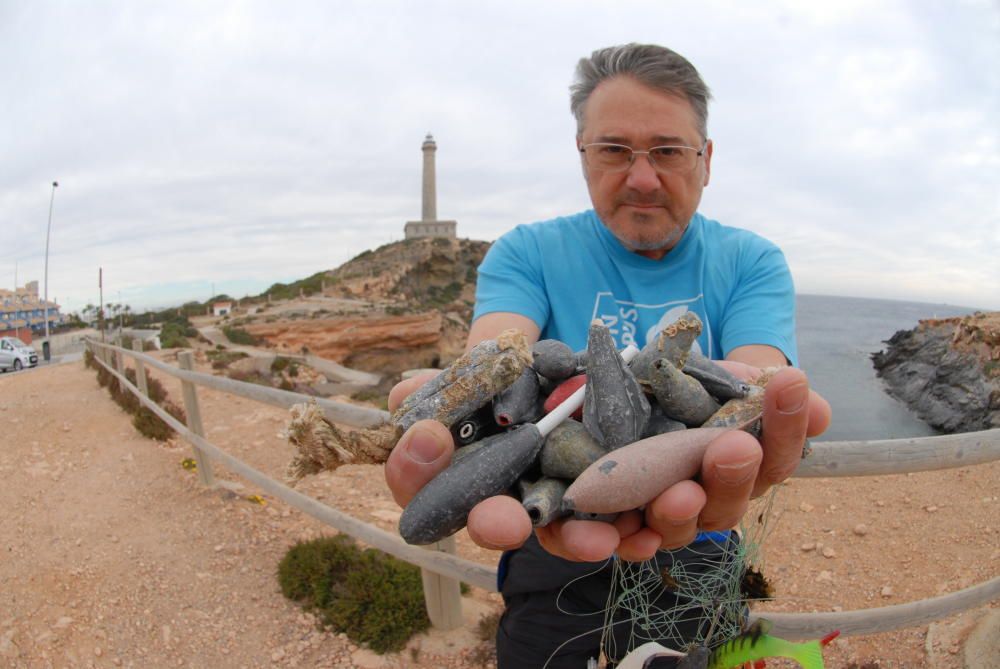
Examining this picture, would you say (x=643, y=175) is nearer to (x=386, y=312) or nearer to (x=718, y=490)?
(x=718, y=490)

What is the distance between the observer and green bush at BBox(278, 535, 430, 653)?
142 inches

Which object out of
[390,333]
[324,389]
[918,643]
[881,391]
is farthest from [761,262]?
[390,333]

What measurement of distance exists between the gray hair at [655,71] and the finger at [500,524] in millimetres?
1357

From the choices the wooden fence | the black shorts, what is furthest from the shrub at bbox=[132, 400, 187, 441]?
the black shorts

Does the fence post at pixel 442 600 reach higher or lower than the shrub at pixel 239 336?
lower

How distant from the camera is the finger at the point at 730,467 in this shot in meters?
1.03

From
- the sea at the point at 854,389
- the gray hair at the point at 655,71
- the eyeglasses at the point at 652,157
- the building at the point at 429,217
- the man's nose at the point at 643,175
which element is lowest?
the sea at the point at 854,389

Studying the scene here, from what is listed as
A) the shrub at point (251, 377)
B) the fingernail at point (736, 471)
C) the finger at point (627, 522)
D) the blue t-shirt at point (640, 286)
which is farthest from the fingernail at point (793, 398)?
the shrub at point (251, 377)

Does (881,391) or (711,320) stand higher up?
(711,320)

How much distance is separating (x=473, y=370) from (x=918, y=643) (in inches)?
140

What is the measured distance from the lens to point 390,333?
1153 inches

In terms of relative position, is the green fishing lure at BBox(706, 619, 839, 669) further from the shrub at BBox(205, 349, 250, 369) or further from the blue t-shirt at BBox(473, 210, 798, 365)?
the shrub at BBox(205, 349, 250, 369)

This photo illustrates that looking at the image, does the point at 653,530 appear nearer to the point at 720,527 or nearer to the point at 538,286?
the point at 720,527

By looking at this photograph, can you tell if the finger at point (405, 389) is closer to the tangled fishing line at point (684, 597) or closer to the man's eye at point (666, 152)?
the tangled fishing line at point (684, 597)
